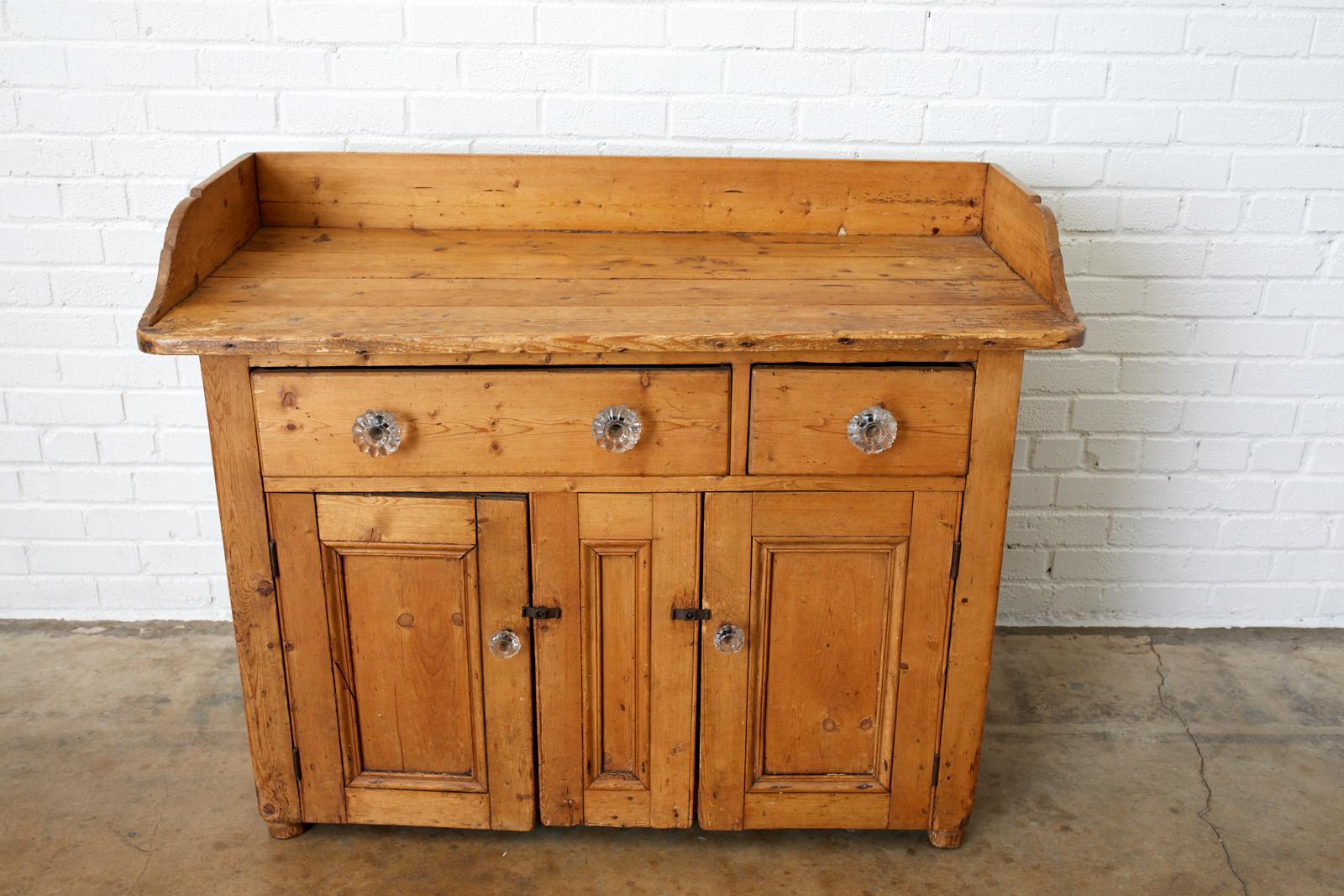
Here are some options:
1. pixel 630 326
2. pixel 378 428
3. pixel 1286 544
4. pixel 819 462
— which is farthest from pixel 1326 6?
pixel 378 428

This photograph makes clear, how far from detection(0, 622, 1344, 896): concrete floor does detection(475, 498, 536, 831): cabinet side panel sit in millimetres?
119

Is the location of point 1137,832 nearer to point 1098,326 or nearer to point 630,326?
point 1098,326

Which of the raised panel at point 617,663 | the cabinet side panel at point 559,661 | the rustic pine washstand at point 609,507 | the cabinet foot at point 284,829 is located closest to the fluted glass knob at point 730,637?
the rustic pine washstand at point 609,507

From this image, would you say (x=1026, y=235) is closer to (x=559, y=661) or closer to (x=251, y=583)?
(x=559, y=661)

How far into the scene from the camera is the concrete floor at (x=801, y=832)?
203 centimetres

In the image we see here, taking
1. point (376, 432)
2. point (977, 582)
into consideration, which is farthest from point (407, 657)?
point (977, 582)

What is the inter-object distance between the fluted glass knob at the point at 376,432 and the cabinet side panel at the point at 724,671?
1.55ft

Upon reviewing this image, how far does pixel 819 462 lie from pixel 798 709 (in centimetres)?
44

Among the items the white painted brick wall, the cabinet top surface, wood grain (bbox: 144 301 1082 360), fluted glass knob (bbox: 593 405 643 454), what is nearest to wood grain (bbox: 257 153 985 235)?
the cabinet top surface

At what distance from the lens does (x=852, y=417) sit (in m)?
1.81

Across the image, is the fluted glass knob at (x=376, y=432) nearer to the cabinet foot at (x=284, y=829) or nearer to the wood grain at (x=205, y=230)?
the wood grain at (x=205, y=230)

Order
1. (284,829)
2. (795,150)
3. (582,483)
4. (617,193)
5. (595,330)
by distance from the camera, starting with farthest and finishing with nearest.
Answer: (795,150), (617,193), (284,829), (582,483), (595,330)

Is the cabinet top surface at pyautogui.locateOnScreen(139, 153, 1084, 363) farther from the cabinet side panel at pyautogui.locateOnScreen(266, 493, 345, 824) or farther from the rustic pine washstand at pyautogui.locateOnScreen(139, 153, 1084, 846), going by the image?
the cabinet side panel at pyautogui.locateOnScreen(266, 493, 345, 824)

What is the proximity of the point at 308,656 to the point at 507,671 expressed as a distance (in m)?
0.31
